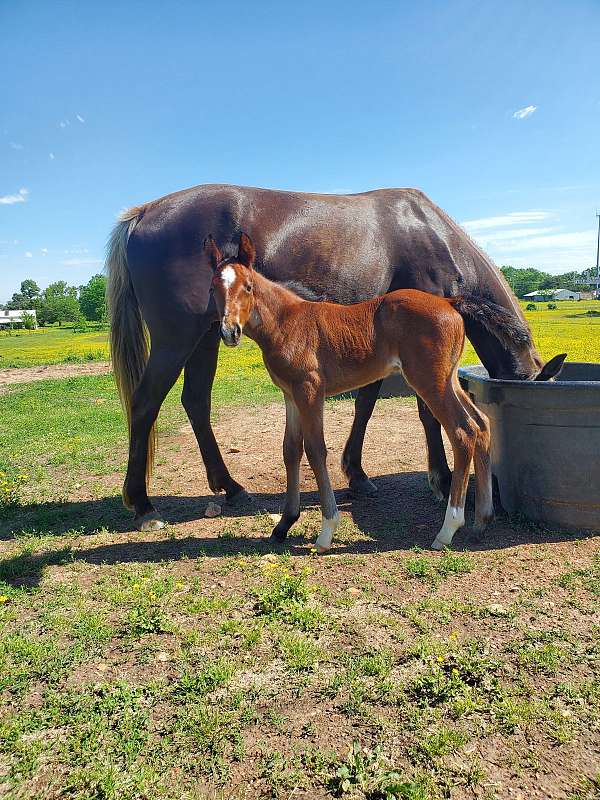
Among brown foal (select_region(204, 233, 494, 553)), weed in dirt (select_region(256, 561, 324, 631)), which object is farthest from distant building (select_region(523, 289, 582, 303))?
weed in dirt (select_region(256, 561, 324, 631))

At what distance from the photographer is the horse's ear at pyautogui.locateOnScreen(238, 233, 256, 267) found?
3.97 m

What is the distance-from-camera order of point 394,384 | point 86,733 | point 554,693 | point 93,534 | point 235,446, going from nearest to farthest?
point 86,733, point 554,693, point 93,534, point 235,446, point 394,384

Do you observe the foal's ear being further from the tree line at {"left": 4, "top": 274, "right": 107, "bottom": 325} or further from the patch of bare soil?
the tree line at {"left": 4, "top": 274, "right": 107, "bottom": 325}

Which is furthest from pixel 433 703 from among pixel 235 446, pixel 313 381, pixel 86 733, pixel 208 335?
pixel 235 446

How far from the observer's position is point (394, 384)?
11328 mm

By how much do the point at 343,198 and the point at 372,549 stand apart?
10.8 ft

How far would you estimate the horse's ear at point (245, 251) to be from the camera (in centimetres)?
397

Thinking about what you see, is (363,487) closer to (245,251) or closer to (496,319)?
(496,319)

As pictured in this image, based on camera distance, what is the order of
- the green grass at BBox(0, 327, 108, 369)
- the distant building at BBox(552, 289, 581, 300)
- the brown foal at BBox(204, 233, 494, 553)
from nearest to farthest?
the brown foal at BBox(204, 233, 494, 553) → the green grass at BBox(0, 327, 108, 369) → the distant building at BBox(552, 289, 581, 300)

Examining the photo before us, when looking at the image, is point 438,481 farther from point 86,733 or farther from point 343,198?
point 86,733

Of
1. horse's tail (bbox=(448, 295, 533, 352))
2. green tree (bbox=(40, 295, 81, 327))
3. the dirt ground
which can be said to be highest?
green tree (bbox=(40, 295, 81, 327))

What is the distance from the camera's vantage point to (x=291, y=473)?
4.53 meters

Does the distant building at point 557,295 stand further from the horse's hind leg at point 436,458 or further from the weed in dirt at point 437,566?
the weed in dirt at point 437,566

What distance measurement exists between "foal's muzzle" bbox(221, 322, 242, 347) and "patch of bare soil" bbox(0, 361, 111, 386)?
50.2 feet
